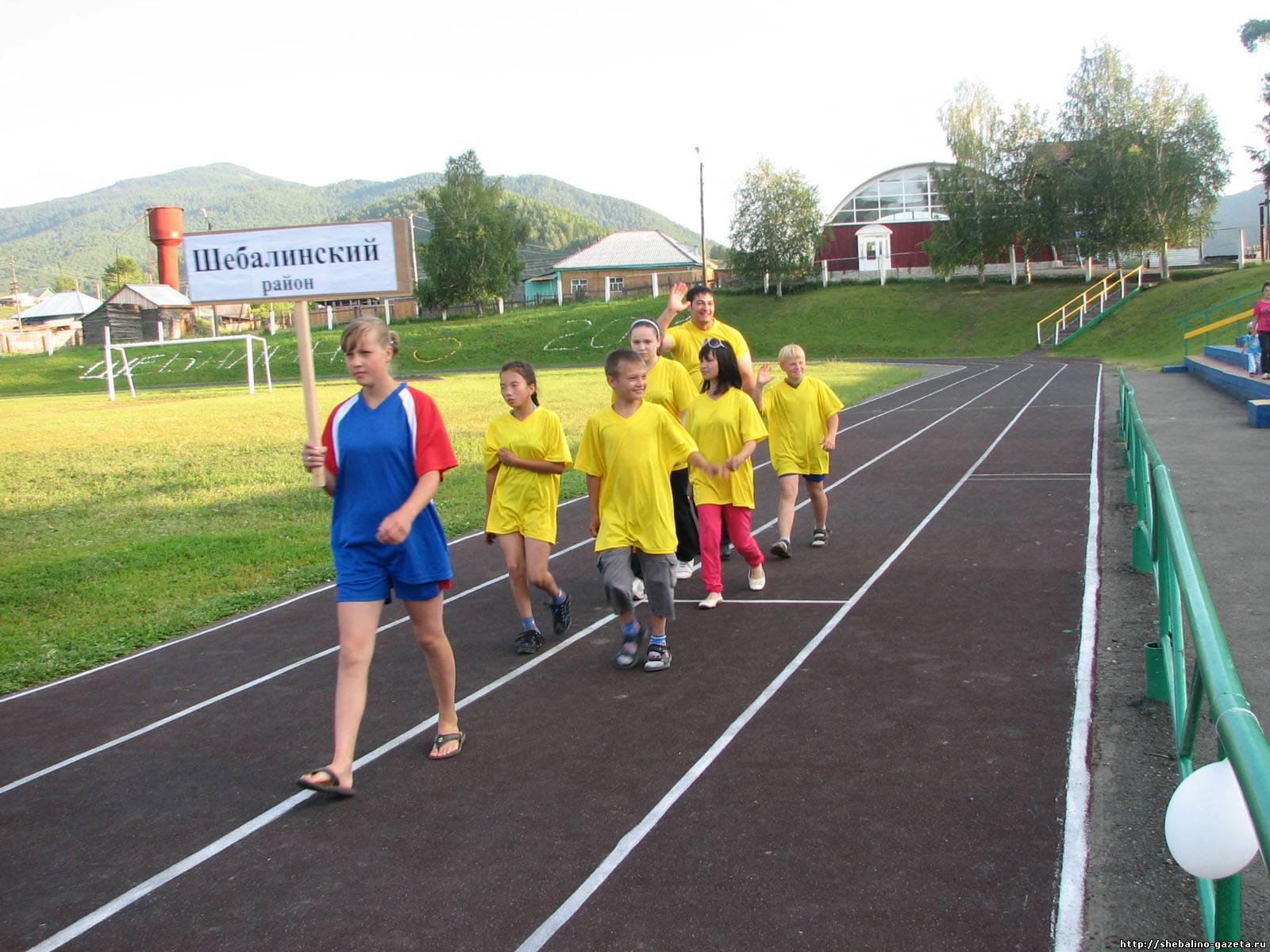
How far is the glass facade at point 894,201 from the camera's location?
6725cm

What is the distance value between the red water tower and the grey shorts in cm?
7728

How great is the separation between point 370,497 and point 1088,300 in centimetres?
5059

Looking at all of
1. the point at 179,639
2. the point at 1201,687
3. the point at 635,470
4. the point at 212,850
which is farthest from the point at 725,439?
the point at 1201,687

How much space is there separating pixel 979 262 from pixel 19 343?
192 feet

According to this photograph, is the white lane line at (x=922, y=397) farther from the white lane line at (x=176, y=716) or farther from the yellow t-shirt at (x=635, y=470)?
the white lane line at (x=176, y=716)

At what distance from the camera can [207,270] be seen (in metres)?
5.59

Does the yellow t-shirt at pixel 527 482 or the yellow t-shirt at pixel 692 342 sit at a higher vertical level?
the yellow t-shirt at pixel 692 342

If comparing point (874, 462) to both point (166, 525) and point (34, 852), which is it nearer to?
point (166, 525)

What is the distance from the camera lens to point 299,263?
5.39m

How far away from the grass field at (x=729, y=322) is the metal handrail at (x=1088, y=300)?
0.82 meters

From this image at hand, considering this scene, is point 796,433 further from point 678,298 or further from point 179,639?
point 179,639

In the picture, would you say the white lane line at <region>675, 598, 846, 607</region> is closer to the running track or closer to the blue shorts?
the running track

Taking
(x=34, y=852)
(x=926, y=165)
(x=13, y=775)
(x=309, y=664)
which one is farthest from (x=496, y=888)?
(x=926, y=165)

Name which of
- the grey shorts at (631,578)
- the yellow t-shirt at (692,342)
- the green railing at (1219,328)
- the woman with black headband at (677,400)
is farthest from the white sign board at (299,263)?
the green railing at (1219,328)
